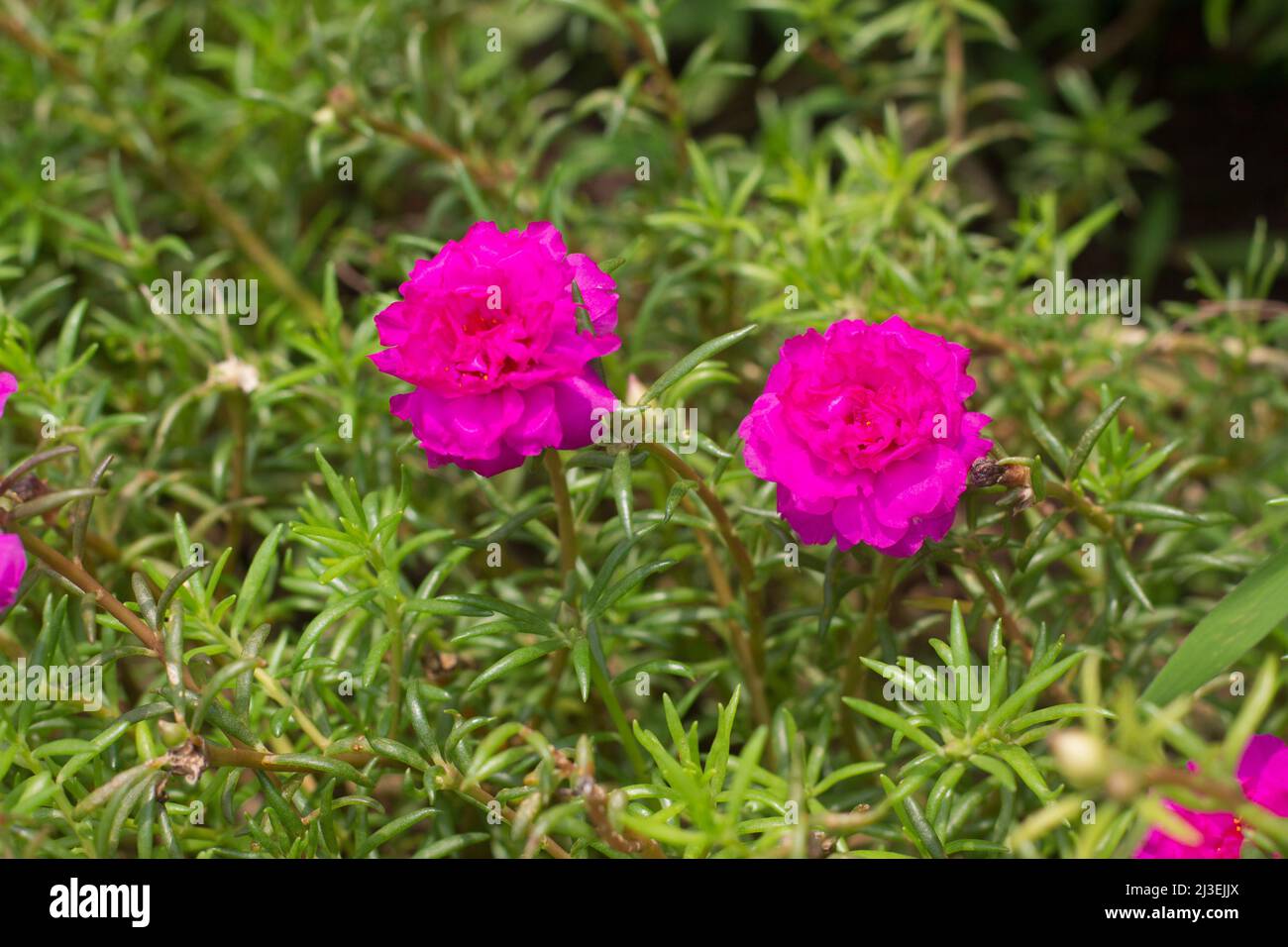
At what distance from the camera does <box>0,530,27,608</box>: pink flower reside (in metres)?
1.28

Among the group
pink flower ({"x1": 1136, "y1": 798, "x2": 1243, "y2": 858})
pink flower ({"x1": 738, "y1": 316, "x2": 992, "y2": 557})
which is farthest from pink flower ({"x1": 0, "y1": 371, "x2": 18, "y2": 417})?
pink flower ({"x1": 1136, "y1": 798, "x2": 1243, "y2": 858})

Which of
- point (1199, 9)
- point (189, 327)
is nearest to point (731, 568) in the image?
point (189, 327)

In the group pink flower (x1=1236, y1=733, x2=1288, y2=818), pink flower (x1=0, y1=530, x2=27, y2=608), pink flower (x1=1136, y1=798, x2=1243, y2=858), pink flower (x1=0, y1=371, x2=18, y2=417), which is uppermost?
pink flower (x1=0, y1=371, x2=18, y2=417)

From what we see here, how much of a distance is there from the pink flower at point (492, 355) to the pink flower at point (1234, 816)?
0.86 metres

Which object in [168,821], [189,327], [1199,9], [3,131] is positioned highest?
[1199,9]

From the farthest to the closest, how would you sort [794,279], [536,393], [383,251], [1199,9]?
[1199,9], [383,251], [794,279], [536,393]

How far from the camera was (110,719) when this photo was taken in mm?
1677

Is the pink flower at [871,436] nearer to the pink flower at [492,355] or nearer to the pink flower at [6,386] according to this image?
the pink flower at [492,355]

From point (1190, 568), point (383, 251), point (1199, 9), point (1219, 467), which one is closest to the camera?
point (1190, 568)

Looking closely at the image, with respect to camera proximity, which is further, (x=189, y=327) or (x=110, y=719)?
(x=189, y=327)

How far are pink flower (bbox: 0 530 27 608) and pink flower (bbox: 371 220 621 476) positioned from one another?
1.46 feet

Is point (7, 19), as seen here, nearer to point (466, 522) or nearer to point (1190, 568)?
point (466, 522)

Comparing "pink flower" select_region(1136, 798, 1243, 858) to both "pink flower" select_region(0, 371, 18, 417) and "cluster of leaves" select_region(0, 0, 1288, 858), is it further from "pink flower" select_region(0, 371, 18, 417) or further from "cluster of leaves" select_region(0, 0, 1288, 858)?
"pink flower" select_region(0, 371, 18, 417)
